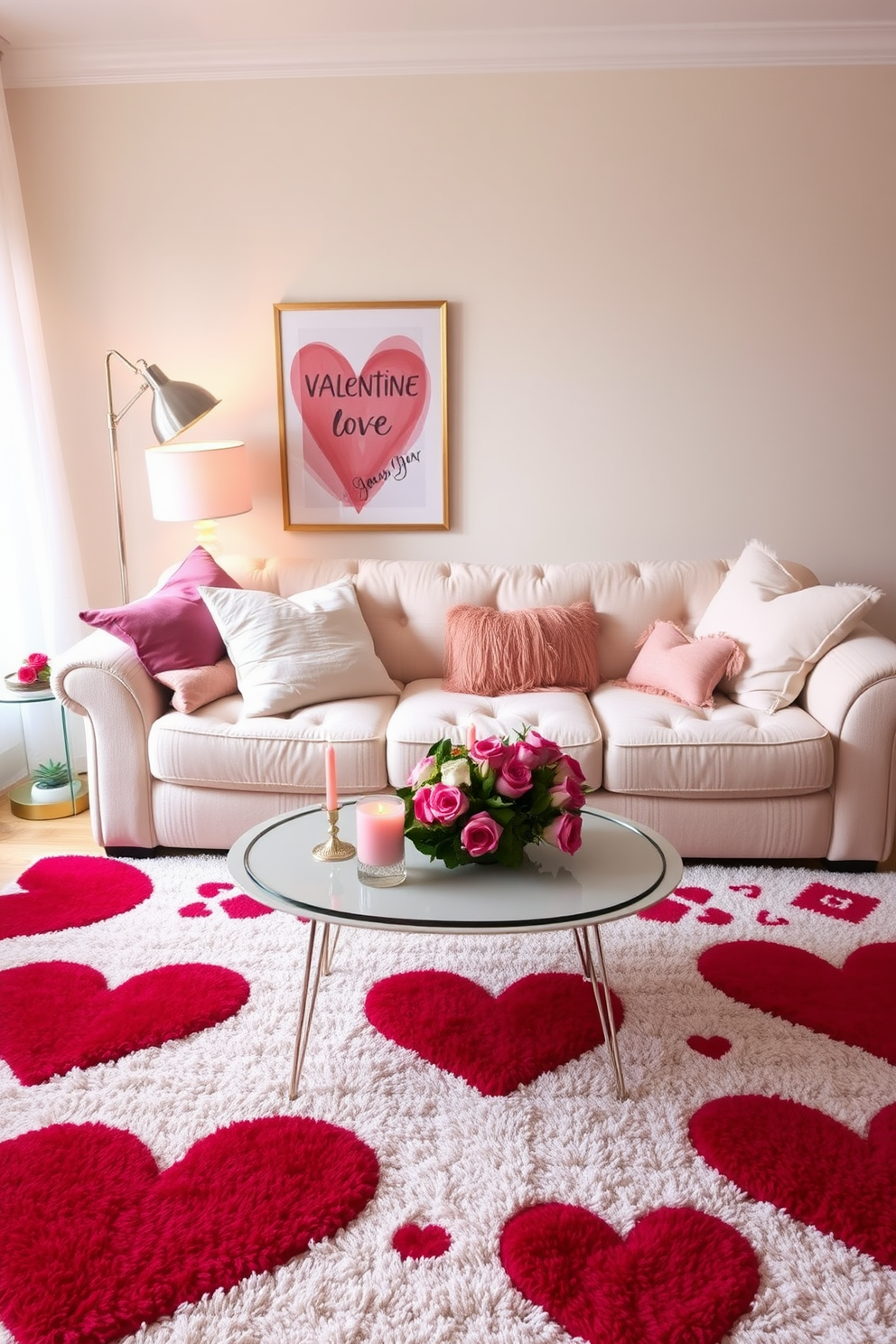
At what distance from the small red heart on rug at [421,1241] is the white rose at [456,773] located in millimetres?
745

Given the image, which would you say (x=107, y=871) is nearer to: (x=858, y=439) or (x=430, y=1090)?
(x=430, y=1090)

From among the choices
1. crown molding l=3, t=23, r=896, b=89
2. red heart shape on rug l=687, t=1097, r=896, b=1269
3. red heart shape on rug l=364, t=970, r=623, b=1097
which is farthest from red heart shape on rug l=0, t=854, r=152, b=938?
crown molding l=3, t=23, r=896, b=89

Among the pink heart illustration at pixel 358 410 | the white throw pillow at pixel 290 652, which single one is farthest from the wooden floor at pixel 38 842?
the pink heart illustration at pixel 358 410

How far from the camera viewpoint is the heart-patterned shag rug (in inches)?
59.7

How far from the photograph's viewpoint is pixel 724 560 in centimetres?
362

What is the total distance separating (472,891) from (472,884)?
0.10 ft

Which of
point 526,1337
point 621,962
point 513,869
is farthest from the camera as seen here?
point 621,962

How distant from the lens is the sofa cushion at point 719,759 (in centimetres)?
285

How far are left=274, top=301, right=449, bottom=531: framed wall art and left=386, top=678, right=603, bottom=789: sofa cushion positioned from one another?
3.29 feet

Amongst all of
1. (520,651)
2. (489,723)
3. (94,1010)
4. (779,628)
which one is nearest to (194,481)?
(520,651)

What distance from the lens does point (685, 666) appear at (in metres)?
3.18

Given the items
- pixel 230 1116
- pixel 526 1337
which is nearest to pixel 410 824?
pixel 230 1116

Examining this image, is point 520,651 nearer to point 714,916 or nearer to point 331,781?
point 714,916

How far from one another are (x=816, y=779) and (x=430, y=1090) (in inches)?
57.4
